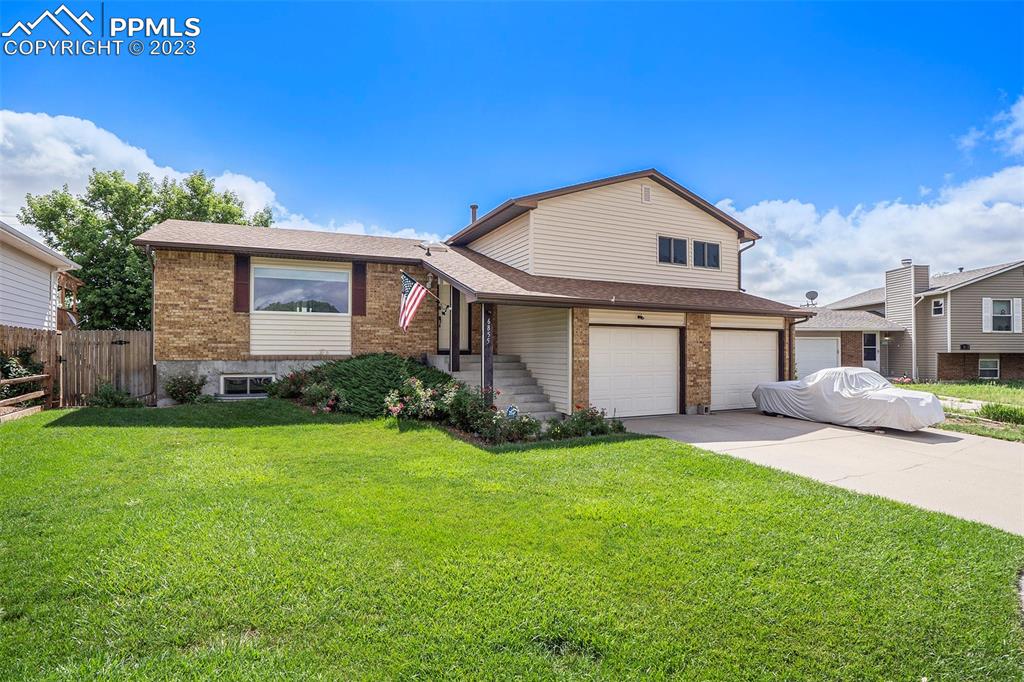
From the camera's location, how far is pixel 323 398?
10.4 meters

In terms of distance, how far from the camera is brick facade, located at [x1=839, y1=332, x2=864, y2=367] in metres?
22.0

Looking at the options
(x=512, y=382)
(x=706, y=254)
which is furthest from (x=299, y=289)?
(x=706, y=254)

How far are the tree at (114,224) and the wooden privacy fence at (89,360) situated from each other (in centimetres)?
1078

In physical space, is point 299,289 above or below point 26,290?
below

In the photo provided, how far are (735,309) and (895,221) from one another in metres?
11.5

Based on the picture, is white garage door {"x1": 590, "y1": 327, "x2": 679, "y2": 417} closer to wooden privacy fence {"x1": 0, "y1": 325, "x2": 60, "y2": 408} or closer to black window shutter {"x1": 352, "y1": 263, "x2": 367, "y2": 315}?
black window shutter {"x1": 352, "y1": 263, "x2": 367, "y2": 315}

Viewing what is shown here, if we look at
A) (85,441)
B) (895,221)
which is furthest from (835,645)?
(895,221)

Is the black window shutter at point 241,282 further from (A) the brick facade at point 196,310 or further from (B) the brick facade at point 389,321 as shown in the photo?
(B) the brick facade at point 389,321

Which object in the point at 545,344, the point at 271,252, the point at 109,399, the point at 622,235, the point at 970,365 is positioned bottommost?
the point at 109,399

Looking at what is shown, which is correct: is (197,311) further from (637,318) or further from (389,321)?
(637,318)

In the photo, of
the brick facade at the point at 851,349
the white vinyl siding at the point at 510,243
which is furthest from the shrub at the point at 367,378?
the brick facade at the point at 851,349

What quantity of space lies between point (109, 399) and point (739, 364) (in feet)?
50.5

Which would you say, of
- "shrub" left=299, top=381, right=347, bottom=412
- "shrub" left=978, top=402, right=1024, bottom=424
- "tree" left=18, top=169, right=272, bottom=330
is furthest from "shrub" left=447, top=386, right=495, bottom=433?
"tree" left=18, top=169, right=272, bottom=330

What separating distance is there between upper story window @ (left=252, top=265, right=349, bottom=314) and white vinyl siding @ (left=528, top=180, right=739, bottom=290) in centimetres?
517
